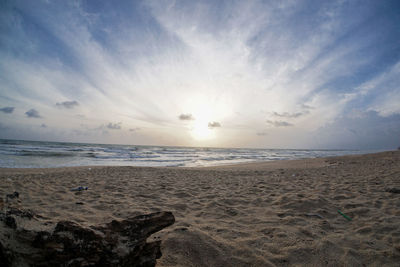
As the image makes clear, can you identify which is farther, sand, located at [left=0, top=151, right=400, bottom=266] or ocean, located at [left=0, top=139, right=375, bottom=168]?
ocean, located at [left=0, top=139, right=375, bottom=168]

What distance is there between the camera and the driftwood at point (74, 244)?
4.49ft

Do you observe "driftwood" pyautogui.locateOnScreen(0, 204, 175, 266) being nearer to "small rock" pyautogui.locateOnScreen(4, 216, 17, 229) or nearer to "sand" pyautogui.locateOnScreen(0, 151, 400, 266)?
"small rock" pyautogui.locateOnScreen(4, 216, 17, 229)

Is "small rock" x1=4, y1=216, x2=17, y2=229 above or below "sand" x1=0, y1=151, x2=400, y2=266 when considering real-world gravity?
above

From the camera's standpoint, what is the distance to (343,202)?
4102 millimetres

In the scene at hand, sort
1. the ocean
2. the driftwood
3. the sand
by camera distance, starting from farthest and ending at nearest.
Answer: the ocean → the sand → the driftwood

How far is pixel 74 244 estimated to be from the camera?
1511mm

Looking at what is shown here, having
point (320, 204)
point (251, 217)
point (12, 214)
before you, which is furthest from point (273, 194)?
point (12, 214)

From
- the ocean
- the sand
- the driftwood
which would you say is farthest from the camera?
the ocean

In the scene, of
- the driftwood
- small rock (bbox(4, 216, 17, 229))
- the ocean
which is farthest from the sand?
the ocean

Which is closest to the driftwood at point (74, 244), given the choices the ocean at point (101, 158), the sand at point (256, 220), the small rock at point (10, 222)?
the small rock at point (10, 222)

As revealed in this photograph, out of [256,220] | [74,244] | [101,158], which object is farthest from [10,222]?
[101,158]

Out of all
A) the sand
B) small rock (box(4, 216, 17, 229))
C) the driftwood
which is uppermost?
small rock (box(4, 216, 17, 229))

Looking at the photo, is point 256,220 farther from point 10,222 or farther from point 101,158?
point 101,158

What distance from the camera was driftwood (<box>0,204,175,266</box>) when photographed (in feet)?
4.49
